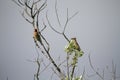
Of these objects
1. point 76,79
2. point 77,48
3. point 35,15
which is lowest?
point 76,79

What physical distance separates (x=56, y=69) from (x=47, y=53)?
0.21 ft

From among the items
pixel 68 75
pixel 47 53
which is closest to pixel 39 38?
pixel 47 53

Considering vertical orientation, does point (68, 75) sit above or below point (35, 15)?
below

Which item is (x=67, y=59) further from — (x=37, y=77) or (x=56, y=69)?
(x=37, y=77)

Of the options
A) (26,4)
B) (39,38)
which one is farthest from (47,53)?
(26,4)

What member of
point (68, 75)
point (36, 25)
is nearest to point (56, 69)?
point (68, 75)

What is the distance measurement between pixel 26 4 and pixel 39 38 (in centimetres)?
13

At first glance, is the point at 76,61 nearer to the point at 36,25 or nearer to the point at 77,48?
the point at 77,48

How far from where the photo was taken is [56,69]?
1.82 feet

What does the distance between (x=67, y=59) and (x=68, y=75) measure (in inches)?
2.1

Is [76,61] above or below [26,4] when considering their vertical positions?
below

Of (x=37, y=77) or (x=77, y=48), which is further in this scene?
(x=37, y=77)

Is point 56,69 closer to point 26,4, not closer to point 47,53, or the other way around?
point 47,53

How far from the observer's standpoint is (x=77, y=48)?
1.67 ft
